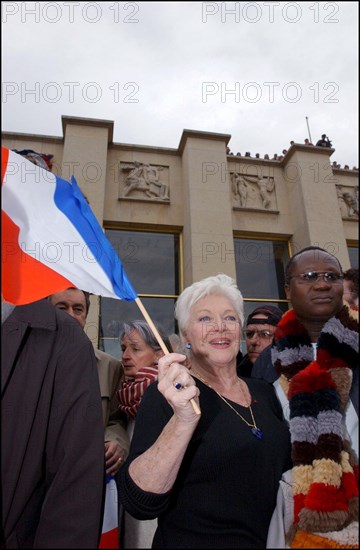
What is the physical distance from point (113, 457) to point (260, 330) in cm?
175

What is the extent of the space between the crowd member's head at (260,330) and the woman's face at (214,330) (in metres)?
1.53

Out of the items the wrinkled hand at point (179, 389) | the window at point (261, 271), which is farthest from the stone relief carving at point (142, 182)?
the wrinkled hand at point (179, 389)

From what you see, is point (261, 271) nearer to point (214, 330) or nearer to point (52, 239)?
point (214, 330)

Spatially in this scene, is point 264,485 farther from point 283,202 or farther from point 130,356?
point 283,202

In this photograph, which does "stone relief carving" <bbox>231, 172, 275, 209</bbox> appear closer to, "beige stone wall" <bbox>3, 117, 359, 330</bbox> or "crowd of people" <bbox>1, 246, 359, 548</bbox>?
"beige stone wall" <bbox>3, 117, 359, 330</bbox>

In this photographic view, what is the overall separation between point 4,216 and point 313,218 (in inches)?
362

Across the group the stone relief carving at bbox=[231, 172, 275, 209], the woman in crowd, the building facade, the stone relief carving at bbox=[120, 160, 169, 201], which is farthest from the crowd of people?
the stone relief carving at bbox=[231, 172, 275, 209]

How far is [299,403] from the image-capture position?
162cm

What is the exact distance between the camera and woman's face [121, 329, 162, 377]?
2771mm

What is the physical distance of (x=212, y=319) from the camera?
6.33ft

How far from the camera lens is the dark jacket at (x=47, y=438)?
3.99 feet

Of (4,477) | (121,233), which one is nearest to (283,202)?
(121,233)

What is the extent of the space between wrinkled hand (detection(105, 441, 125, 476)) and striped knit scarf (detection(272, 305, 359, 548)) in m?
1.06

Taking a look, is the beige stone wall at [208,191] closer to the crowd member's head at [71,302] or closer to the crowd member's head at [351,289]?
the crowd member's head at [71,302]
